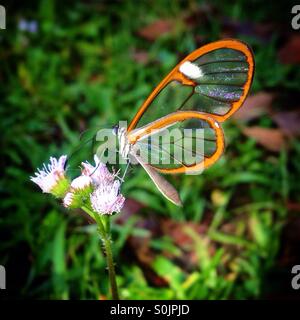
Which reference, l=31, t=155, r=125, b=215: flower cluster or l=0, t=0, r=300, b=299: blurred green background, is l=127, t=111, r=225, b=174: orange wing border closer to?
l=31, t=155, r=125, b=215: flower cluster

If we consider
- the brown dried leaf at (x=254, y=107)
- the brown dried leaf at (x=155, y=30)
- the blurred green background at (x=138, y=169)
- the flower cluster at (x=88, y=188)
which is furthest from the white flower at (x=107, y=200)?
the brown dried leaf at (x=155, y=30)

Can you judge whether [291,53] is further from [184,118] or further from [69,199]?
[69,199]

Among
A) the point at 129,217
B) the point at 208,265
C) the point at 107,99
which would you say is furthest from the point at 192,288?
the point at 107,99

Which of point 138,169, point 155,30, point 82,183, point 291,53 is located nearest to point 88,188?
point 82,183

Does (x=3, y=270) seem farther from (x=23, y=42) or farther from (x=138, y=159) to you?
(x=23, y=42)

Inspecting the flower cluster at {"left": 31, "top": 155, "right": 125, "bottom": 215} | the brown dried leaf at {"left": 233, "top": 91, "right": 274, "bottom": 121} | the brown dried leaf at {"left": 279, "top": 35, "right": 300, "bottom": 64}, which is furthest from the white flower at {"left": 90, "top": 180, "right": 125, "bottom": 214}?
the brown dried leaf at {"left": 279, "top": 35, "right": 300, "bottom": 64}

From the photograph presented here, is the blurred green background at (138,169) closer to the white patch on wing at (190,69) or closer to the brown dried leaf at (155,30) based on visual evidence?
the brown dried leaf at (155,30)
